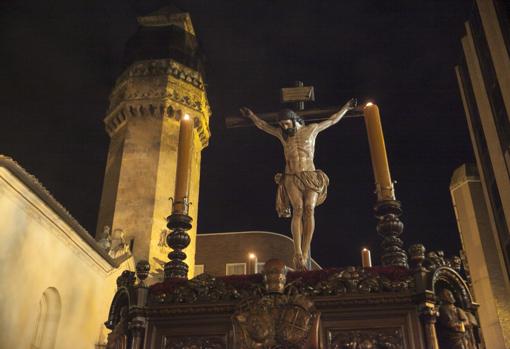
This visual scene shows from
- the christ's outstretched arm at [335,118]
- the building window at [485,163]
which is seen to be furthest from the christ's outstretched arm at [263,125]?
the building window at [485,163]

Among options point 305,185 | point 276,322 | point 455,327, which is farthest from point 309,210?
point 455,327

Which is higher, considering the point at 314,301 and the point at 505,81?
the point at 505,81

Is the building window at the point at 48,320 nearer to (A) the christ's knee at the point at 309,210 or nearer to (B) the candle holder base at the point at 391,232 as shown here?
(A) the christ's knee at the point at 309,210

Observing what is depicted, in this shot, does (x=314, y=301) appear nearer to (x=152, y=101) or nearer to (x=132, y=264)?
(x=132, y=264)

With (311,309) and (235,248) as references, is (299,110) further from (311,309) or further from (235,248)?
(235,248)

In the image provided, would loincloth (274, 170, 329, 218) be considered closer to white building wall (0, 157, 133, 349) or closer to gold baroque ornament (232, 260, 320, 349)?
gold baroque ornament (232, 260, 320, 349)

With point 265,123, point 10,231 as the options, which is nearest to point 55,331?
point 10,231

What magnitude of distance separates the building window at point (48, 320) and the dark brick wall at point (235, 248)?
17480 millimetres

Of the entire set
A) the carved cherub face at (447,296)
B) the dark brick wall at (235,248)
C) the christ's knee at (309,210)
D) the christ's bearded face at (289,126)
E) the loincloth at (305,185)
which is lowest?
the carved cherub face at (447,296)

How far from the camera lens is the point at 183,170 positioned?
525cm

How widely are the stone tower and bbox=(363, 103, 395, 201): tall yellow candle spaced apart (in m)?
15.6

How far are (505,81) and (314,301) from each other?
1596 centimetres

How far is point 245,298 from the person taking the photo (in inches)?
150

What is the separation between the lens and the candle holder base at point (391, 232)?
14.4 ft
